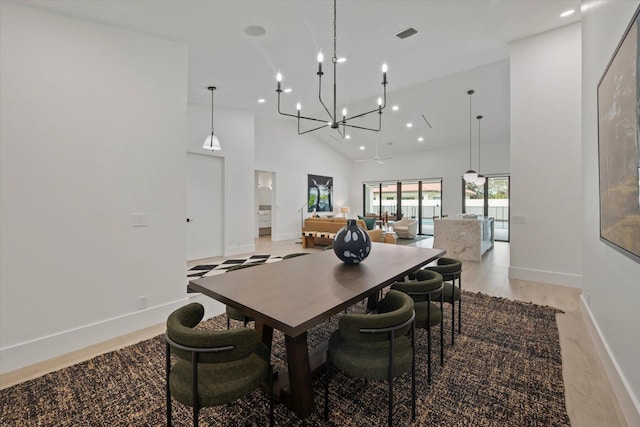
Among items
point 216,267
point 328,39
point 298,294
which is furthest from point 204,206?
point 298,294

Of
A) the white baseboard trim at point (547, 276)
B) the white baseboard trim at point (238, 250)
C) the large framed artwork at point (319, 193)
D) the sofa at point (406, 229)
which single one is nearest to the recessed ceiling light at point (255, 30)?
the white baseboard trim at point (238, 250)

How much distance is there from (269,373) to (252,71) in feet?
13.7

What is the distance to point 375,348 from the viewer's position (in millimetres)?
1583

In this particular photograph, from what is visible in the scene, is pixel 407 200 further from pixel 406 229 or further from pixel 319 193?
pixel 319 193

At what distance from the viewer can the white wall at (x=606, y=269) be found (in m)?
1.52

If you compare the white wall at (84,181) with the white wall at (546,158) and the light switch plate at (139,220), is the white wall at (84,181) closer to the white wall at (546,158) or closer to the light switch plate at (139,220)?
the light switch plate at (139,220)

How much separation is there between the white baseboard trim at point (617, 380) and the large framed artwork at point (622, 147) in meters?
0.77

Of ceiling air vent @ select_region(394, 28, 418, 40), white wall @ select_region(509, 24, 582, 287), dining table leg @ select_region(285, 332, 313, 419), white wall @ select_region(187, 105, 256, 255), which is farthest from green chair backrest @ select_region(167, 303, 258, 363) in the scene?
white wall @ select_region(187, 105, 256, 255)

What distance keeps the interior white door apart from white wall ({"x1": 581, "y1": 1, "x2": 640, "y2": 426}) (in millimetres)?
6022

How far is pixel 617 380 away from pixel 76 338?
399 cm

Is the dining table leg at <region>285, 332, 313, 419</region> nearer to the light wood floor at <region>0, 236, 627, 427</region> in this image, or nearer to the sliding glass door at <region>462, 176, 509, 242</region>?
the light wood floor at <region>0, 236, 627, 427</region>

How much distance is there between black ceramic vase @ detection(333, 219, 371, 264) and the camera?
2.28m

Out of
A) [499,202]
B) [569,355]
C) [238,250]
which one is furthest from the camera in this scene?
[499,202]

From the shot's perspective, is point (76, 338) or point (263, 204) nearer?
point (76, 338)
